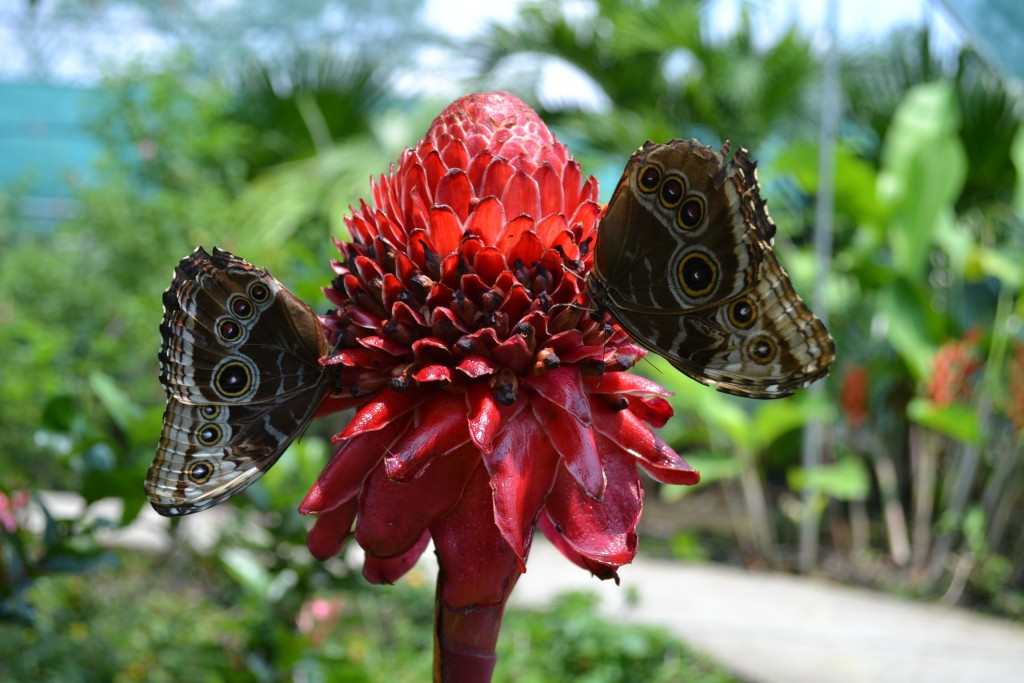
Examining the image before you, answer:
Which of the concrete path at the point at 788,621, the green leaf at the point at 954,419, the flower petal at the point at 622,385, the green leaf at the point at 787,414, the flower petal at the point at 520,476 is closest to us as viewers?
the flower petal at the point at 520,476

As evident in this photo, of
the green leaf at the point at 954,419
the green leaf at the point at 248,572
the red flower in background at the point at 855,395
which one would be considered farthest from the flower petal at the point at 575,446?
the red flower in background at the point at 855,395

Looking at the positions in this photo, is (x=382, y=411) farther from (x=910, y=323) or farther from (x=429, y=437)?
(x=910, y=323)

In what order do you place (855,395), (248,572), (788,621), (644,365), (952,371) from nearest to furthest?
(248,572), (644,365), (788,621), (952,371), (855,395)

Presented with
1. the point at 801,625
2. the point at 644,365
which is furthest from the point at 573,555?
Result: the point at 801,625

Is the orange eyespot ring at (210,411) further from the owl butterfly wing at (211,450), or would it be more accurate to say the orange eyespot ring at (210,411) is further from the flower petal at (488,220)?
the flower petal at (488,220)

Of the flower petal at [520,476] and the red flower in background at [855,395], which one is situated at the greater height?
the flower petal at [520,476]

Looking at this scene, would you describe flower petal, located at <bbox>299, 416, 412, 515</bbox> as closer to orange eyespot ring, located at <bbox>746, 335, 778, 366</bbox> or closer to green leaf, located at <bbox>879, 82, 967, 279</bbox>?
orange eyespot ring, located at <bbox>746, 335, 778, 366</bbox>

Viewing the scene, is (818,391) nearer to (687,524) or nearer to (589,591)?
(687,524)

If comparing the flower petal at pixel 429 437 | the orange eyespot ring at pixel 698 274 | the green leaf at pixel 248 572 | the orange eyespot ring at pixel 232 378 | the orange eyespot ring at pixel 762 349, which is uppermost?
the orange eyespot ring at pixel 698 274
